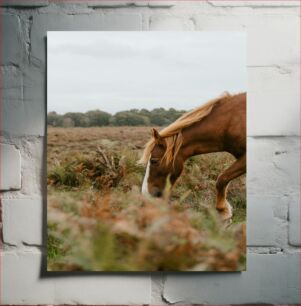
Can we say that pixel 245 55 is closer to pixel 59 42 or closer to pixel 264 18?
pixel 264 18

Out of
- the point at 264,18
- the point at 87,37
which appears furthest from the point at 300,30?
the point at 87,37

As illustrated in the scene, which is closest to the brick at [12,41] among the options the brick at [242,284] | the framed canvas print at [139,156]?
the framed canvas print at [139,156]

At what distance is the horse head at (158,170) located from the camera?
10.7 ft

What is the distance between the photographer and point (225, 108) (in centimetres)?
329

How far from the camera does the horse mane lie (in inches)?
129

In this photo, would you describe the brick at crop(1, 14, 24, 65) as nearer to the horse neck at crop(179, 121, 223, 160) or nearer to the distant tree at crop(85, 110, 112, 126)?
the distant tree at crop(85, 110, 112, 126)

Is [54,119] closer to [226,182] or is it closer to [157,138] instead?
[157,138]

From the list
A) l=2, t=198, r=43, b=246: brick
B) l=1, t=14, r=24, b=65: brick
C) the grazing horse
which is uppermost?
l=1, t=14, r=24, b=65: brick

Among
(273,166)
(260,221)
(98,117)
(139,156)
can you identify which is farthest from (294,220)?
(98,117)

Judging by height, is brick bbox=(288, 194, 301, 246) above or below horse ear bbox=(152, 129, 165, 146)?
below

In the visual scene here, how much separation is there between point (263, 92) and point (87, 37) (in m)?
0.87

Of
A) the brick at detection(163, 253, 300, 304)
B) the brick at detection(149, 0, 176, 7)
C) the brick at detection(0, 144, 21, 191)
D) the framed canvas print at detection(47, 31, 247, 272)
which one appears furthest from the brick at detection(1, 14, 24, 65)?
the brick at detection(163, 253, 300, 304)

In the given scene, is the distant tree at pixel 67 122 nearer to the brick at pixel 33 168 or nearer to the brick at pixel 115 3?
the brick at pixel 33 168

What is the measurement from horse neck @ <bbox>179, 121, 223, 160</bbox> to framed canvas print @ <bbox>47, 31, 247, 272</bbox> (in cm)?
5
